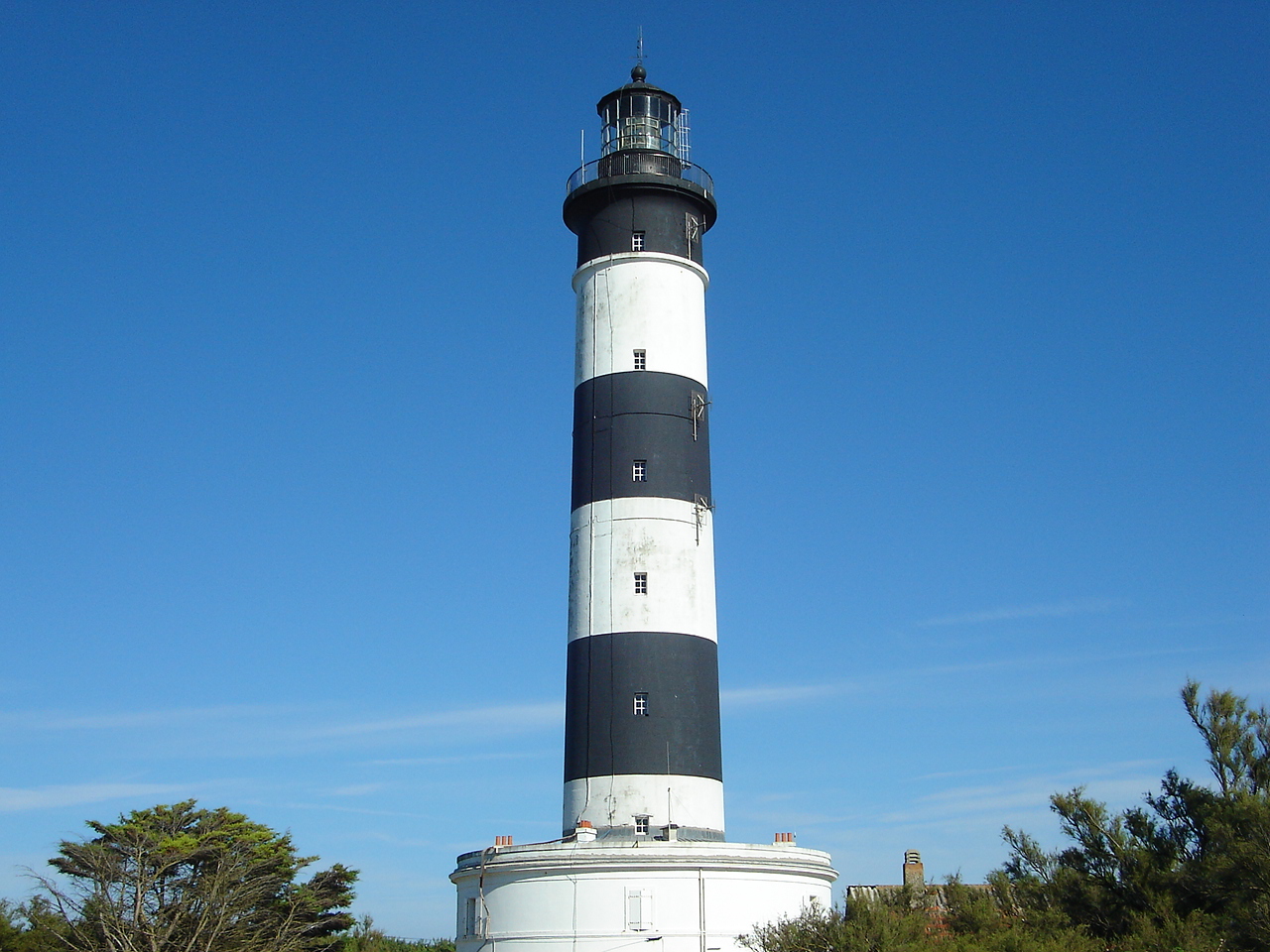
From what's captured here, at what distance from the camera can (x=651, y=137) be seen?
30.9 m

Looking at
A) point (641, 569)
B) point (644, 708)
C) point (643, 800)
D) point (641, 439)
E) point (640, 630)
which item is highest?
point (641, 439)

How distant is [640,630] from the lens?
86.0 feet

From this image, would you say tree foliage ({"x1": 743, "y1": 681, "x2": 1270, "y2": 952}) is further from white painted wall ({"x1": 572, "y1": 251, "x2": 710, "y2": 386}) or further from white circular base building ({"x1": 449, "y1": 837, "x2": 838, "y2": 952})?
white painted wall ({"x1": 572, "y1": 251, "x2": 710, "y2": 386})

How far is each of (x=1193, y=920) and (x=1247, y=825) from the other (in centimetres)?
198

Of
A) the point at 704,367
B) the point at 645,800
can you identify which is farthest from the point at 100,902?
the point at 704,367

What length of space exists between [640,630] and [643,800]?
3404 millimetres

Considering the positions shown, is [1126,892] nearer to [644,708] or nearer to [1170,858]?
Result: [1170,858]

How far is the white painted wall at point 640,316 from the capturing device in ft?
92.7

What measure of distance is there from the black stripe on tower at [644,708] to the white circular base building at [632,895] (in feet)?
6.28

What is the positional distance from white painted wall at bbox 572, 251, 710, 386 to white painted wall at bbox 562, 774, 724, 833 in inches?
347

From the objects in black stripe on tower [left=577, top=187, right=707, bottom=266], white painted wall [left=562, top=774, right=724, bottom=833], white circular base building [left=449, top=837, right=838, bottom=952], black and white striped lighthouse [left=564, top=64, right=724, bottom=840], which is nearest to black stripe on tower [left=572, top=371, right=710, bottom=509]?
black and white striped lighthouse [left=564, top=64, right=724, bottom=840]

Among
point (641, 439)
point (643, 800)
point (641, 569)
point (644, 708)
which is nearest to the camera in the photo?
point (643, 800)

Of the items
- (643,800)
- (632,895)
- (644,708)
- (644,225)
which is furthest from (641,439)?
(632,895)

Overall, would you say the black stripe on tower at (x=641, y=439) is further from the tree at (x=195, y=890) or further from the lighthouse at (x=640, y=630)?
the tree at (x=195, y=890)
